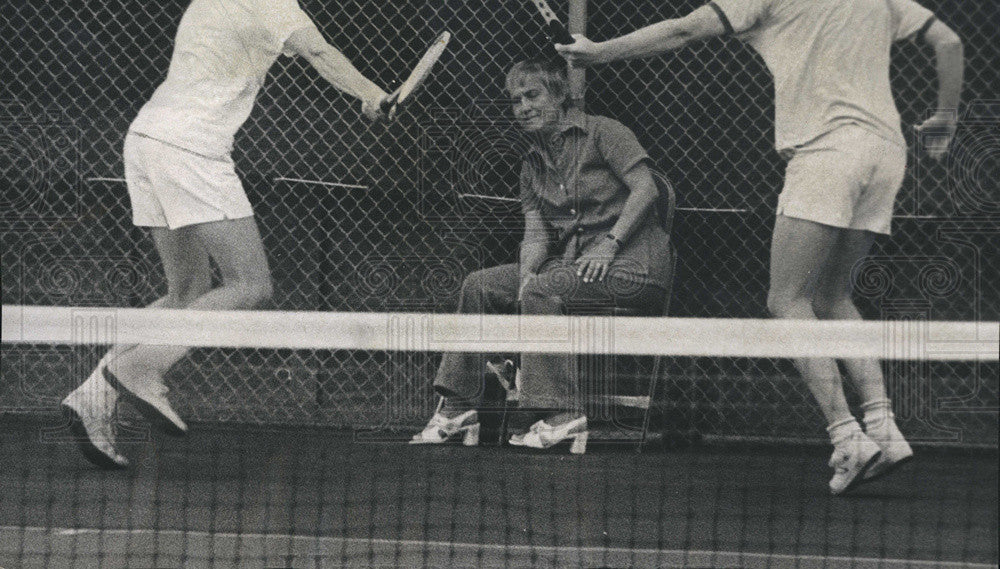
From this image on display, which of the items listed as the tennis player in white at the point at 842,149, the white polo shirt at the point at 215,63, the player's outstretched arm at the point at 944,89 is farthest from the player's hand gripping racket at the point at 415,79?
the player's outstretched arm at the point at 944,89

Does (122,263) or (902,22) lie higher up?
(902,22)

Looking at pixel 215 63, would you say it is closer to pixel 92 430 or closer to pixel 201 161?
pixel 201 161

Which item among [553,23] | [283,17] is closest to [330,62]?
[283,17]

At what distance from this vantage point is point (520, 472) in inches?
226

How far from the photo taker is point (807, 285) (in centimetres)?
493

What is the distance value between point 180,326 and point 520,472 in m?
1.38

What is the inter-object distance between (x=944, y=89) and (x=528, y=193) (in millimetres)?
1442

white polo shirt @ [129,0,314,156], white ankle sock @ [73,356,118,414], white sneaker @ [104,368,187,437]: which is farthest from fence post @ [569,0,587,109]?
white ankle sock @ [73,356,118,414]

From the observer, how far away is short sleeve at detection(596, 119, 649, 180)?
5.38m

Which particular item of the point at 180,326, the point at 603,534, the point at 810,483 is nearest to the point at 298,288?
the point at 180,326

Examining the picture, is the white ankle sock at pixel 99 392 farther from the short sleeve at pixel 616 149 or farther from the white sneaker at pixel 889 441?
the white sneaker at pixel 889 441

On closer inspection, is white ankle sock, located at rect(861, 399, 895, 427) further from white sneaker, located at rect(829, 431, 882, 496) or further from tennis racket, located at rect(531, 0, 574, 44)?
tennis racket, located at rect(531, 0, 574, 44)

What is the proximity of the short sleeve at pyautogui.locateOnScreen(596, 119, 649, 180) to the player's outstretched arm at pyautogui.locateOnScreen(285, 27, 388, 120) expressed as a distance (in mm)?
785

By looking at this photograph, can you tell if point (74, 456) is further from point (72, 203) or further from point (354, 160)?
point (354, 160)
